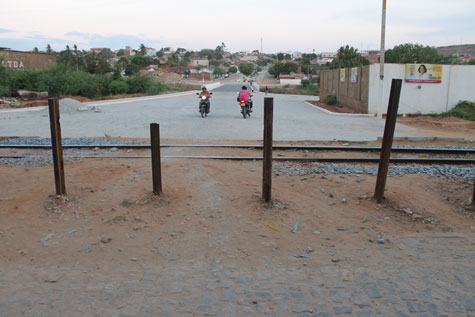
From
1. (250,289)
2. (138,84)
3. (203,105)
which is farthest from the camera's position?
(138,84)

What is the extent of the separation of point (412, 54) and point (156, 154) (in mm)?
68426

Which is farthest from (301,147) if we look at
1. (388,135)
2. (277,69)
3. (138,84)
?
(277,69)

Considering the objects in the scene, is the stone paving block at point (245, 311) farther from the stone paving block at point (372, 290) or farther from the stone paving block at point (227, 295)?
the stone paving block at point (372, 290)

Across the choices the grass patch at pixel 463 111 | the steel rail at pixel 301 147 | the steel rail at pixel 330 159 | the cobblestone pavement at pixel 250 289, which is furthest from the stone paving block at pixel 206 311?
the grass patch at pixel 463 111

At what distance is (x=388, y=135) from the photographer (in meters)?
5.89

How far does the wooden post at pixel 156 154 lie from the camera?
580cm

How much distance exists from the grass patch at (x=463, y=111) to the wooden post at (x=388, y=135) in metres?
16.4

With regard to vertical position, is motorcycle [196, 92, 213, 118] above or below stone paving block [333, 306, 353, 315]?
above

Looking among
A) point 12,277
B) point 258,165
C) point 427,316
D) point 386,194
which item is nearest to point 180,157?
point 258,165

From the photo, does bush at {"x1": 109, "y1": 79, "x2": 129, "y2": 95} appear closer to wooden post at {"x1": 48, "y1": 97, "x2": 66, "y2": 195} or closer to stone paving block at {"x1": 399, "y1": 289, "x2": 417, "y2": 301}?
wooden post at {"x1": 48, "y1": 97, "x2": 66, "y2": 195}

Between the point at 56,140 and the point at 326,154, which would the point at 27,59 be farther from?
the point at 56,140

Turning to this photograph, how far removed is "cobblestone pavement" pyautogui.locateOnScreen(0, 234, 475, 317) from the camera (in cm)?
348

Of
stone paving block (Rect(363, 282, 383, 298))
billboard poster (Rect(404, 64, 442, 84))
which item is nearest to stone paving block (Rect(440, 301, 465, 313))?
stone paving block (Rect(363, 282, 383, 298))

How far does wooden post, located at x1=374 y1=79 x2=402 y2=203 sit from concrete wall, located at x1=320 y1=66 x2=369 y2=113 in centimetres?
1588
